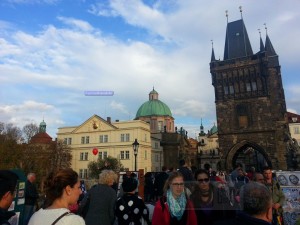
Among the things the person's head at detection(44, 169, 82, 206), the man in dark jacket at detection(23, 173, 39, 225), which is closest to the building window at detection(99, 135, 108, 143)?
the man in dark jacket at detection(23, 173, 39, 225)

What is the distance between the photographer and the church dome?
69.2m

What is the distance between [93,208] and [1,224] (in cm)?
279

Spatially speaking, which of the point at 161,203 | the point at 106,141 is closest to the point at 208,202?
the point at 161,203

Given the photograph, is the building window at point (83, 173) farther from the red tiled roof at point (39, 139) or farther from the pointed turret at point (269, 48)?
the pointed turret at point (269, 48)

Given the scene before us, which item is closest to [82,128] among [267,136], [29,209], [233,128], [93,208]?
[233,128]

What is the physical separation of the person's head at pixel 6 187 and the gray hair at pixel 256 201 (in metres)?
2.15

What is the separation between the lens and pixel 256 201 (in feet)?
8.01

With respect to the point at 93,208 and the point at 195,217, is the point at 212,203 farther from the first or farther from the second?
the point at 93,208

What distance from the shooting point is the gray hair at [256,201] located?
7.97 ft

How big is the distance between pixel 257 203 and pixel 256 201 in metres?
0.02

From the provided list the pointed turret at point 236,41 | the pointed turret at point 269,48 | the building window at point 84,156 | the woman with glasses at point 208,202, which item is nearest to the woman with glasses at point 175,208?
the woman with glasses at point 208,202

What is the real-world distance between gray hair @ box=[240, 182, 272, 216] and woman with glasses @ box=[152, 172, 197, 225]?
159cm

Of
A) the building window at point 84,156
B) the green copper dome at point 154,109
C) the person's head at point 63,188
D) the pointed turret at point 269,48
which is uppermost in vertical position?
the pointed turret at point 269,48

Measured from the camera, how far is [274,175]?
665 cm
